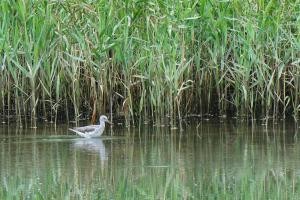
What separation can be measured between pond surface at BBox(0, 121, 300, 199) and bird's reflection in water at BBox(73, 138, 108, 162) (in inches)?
0.5

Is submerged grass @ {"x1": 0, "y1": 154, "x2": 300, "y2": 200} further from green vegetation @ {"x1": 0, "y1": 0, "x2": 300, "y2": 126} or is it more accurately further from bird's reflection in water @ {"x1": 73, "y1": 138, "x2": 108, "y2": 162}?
green vegetation @ {"x1": 0, "y1": 0, "x2": 300, "y2": 126}

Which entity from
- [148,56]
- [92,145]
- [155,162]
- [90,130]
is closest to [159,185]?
[155,162]

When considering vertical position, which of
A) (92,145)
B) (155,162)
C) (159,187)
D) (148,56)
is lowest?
(159,187)

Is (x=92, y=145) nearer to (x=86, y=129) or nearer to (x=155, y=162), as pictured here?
(x=86, y=129)

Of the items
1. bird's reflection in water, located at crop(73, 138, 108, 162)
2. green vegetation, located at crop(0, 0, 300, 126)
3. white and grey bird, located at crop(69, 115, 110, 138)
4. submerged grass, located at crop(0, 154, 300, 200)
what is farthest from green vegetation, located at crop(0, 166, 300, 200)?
green vegetation, located at crop(0, 0, 300, 126)

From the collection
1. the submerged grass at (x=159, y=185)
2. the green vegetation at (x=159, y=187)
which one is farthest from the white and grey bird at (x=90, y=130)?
the green vegetation at (x=159, y=187)

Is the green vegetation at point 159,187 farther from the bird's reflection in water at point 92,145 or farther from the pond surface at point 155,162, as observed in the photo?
the bird's reflection in water at point 92,145

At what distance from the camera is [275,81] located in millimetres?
13633

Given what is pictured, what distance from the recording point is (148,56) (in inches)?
514

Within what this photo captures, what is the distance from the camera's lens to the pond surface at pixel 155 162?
29.8ft

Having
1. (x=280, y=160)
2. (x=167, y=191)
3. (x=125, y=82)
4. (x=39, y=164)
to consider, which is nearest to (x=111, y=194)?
(x=167, y=191)

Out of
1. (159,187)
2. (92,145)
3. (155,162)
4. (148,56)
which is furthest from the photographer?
(148,56)

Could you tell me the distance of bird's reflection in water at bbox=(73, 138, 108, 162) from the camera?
11316 millimetres

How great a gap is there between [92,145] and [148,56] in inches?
66.9
